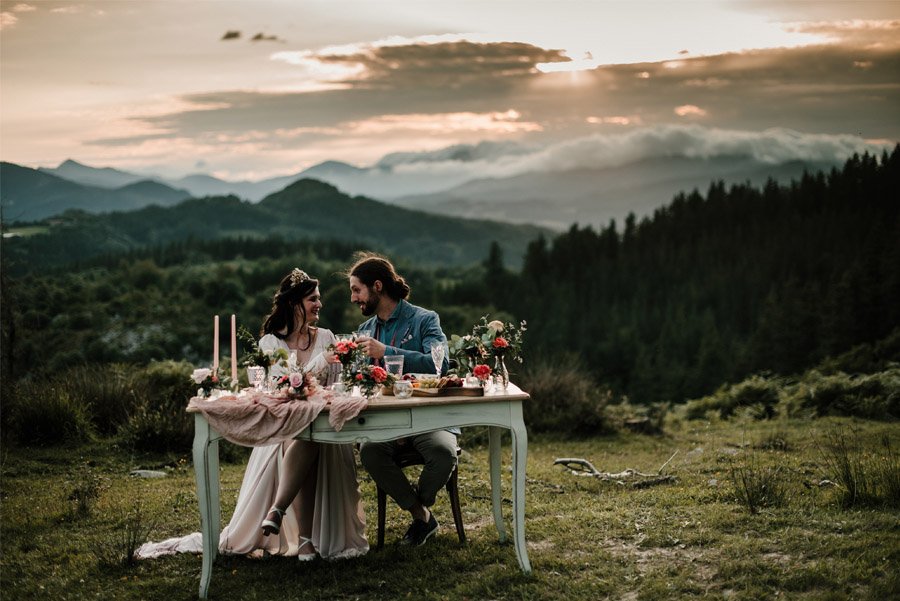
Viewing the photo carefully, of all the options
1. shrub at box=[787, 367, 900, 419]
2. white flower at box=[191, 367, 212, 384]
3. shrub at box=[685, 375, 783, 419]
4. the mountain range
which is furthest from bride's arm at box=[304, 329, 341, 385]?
the mountain range

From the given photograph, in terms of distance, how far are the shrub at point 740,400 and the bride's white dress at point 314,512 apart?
29.6 feet

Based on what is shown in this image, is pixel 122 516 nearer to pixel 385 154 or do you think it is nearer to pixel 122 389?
pixel 122 389

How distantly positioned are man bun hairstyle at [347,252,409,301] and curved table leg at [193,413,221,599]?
1.55 meters

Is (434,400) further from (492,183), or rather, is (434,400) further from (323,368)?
(492,183)

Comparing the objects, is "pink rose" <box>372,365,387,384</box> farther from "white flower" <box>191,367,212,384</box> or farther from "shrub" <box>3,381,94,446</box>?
"shrub" <box>3,381,94,446</box>

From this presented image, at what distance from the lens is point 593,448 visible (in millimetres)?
A: 10000

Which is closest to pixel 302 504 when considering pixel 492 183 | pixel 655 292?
pixel 655 292

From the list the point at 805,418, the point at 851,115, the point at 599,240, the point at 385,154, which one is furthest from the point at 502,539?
the point at 385,154

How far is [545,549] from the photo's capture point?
208 inches

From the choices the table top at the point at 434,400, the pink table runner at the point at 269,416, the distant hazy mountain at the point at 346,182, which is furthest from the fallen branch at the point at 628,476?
the distant hazy mountain at the point at 346,182

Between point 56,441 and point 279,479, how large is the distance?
199 inches

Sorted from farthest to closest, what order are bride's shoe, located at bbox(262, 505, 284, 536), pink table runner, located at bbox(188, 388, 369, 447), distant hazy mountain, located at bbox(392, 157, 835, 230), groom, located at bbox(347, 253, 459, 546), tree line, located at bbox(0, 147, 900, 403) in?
1. distant hazy mountain, located at bbox(392, 157, 835, 230)
2. tree line, located at bbox(0, 147, 900, 403)
3. groom, located at bbox(347, 253, 459, 546)
4. bride's shoe, located at bbox(262, 505, 284, 536)
5. pink table runner, located at bbox(188, 388, 369, 447)

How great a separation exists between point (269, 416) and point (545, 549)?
1988 millimetres

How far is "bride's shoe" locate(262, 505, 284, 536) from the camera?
4.86m
